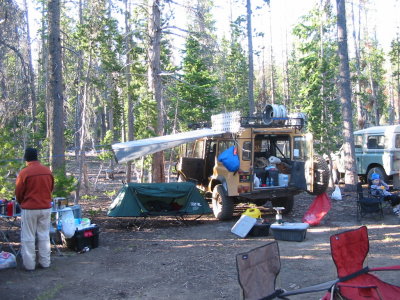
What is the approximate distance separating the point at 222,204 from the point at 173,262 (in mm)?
3182

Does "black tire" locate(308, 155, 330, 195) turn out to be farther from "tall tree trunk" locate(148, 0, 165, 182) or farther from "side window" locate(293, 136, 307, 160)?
"tall tree trunk" locate(148, 0, 165, 182)

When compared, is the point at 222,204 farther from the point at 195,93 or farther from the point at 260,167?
the point at 195,93

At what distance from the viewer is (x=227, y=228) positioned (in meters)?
8.75

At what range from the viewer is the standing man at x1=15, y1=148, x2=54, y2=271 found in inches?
231

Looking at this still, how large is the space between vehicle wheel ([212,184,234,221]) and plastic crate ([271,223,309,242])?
1.73 m

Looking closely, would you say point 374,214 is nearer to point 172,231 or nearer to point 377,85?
point 172,231

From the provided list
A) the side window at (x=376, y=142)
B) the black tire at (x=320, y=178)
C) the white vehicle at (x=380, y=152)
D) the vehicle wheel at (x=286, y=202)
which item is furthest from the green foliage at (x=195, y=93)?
the black tire at (x=320, y=178)

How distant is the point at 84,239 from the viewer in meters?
6.92

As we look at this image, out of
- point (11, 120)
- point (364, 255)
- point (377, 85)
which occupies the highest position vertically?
point (377, 85)

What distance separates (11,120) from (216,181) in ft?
16.4

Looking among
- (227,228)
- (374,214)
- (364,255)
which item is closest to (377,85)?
(374,214)

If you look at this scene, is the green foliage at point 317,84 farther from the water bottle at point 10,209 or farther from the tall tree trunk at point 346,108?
the water bottle at point 10,209

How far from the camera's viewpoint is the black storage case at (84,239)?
22.5ft

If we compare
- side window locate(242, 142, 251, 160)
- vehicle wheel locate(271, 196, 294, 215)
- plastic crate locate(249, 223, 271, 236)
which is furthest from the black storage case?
vehicle wheel locate(271, 196, 294, 215)
